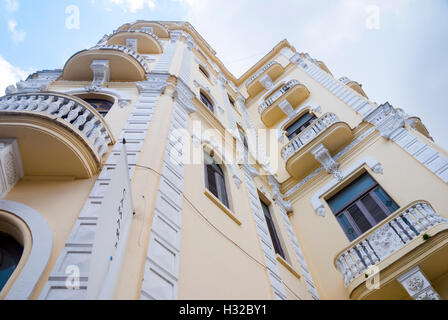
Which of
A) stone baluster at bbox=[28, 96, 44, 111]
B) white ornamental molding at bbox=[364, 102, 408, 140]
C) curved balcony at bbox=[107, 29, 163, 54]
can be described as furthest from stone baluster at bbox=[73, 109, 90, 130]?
curved balcony at bbox=[107, 29, 163, 54]

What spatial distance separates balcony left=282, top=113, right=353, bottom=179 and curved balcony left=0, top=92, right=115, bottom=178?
7.79 metres

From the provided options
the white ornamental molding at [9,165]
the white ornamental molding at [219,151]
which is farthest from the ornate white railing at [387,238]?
the white ornamental molding at [9,165]

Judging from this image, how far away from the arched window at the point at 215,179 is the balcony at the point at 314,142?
420cm

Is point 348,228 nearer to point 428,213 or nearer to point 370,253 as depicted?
point 370,253

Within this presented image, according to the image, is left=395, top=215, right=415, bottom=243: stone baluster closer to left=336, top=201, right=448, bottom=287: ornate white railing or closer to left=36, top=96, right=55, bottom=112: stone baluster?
left=336, top=201, right=448, bottom=287: ornate white railing

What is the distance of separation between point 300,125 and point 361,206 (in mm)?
6477

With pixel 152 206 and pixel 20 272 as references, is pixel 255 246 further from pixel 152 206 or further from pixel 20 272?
pixel 20 272

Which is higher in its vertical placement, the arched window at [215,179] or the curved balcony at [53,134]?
the arched window at [215,179]

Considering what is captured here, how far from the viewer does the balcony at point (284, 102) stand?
1633cm

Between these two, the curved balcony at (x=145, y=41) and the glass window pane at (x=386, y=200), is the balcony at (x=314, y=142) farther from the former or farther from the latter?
the curved balcony at (x=145, y=41)

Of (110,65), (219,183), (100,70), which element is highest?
(110,65)

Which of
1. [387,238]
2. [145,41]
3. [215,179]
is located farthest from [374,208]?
[145,41]

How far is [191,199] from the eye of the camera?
627 centimetres

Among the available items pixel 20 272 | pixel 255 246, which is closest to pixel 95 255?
pixel 20 272
